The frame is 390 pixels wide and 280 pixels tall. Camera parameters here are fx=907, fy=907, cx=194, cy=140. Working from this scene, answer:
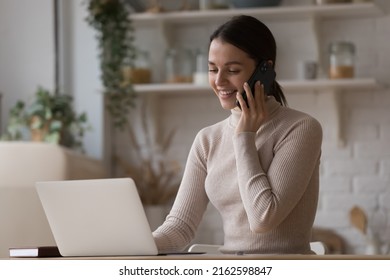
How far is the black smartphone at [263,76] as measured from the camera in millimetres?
2121

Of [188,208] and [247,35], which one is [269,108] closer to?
[247,35]

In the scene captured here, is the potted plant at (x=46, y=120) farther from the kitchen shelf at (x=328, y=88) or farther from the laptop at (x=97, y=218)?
the laptop at (x=97, y=218)

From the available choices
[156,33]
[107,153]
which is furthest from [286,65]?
[107,153]

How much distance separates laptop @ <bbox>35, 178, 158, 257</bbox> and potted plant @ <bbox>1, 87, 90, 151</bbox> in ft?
8.47

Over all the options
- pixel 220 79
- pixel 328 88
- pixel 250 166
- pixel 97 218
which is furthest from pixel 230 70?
pixel 328 88

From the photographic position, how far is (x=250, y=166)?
6.57 feet

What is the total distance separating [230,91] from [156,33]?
268 centimetres

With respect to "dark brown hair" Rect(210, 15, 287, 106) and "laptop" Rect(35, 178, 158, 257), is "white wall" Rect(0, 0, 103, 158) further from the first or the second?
"laptop" Rect(35, 178, 158, 257)

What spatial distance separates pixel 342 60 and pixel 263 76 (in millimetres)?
2376

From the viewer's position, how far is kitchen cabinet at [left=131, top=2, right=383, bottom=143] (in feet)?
14.4

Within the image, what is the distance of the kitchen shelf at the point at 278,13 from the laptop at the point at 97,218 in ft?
9.31

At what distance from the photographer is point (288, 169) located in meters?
1.99

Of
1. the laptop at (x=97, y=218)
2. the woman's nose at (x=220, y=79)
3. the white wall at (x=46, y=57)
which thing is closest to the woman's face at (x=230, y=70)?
the woman's nose at (x=220, y=79)

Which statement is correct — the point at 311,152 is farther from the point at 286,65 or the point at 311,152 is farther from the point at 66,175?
the point at 286,65
